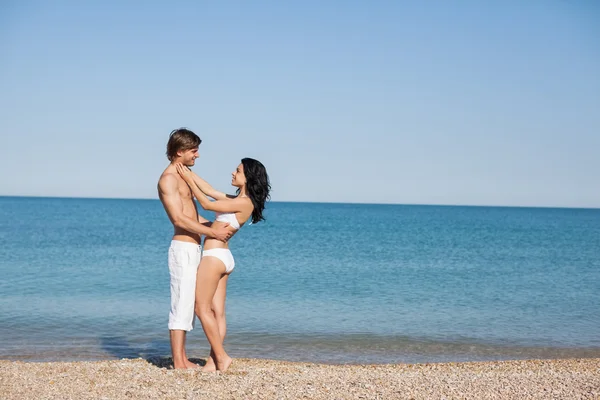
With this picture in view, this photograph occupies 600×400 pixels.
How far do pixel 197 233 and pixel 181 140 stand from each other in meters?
0.99

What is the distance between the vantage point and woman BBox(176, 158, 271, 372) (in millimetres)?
6883

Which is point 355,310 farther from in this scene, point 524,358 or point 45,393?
point 45,393

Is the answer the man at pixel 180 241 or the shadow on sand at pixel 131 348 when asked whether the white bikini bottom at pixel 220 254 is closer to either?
the man at pixel 180 241

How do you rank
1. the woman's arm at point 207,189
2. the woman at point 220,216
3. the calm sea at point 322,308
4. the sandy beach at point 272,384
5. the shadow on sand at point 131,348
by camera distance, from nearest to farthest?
the sandy beach at point 272,384 → the woman at point 220,216 → the woman's arm at point 207,189 → the shadow on sand at point 131,348 → the calm sea at point 322,308

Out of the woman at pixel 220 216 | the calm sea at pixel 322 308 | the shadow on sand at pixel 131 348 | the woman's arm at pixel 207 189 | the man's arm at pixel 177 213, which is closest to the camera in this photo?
the man's arm at pixel 177 213

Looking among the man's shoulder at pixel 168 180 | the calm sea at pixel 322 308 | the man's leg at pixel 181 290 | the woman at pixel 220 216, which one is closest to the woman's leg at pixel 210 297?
the woman at pixel 220 216

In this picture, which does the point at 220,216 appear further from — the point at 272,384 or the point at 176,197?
the point at 272,384

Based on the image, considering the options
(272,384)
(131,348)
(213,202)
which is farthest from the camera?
(131,348)

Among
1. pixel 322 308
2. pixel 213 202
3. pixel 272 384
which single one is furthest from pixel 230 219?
pixel 322 308

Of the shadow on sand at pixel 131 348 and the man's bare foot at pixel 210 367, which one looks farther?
the shadow on sand at pixel 131 348

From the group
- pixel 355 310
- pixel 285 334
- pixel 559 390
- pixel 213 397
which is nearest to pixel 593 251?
pixel 355 310

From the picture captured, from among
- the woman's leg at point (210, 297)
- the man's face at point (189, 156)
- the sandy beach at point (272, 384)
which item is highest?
the man's face at point (189, 156)

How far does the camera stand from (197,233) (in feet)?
22.5

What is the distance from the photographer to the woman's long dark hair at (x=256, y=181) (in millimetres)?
6895
